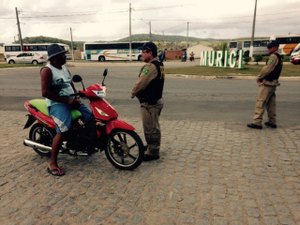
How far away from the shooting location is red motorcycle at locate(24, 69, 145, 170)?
392cm

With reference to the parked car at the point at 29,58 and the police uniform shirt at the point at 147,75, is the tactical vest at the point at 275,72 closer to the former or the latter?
the police uniform shirt at the point at 147,75

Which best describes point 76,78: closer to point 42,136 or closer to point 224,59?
point 42,136

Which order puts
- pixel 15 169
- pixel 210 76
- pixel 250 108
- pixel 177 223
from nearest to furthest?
pixel 177 223 → pixel 15 169 → pixel 250 108 → pixel 210 76

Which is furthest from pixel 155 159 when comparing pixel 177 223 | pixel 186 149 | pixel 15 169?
pixel 15 169

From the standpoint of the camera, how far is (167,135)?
583 centimetres

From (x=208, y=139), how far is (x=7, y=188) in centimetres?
359

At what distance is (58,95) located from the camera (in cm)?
378

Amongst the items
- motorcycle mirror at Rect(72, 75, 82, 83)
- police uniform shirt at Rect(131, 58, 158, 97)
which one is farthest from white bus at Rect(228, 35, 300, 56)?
motorcycle mirror at Rect(72, 75, 82, 83)

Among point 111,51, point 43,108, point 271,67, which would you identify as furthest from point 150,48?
point 111,51

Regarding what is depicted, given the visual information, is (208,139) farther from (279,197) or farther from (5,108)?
(5,108)

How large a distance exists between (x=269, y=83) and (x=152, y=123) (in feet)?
10.1

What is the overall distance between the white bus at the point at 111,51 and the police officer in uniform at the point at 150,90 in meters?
43.3

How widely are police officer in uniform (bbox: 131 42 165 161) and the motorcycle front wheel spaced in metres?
0.40

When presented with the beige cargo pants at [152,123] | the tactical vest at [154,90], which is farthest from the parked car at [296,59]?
the tactical vest at [154,90]
